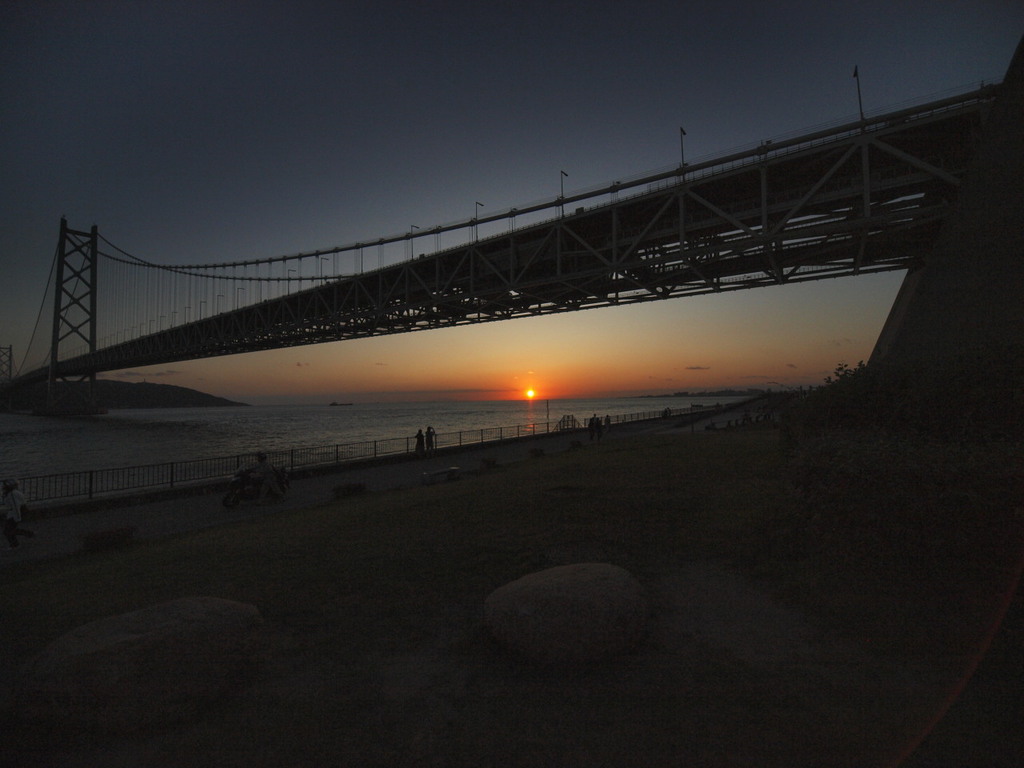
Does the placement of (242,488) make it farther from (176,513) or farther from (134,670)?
(134,670)

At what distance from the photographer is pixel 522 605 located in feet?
14.1

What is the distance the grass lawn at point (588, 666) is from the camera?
314 cm

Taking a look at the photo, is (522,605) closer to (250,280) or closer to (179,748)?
(179,748)

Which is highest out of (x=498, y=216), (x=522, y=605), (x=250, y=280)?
(x=250, y=280)

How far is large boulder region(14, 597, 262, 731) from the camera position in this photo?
3408mm

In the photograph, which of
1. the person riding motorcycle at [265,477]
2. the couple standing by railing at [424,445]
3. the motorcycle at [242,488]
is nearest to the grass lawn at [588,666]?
the motorcycle at [242,488]

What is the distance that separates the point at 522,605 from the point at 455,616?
1132 mm

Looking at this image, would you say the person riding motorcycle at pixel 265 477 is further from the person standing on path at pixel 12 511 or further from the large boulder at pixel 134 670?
the large boulder at pixel 134 670

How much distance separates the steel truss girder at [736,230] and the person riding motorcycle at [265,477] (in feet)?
71.2

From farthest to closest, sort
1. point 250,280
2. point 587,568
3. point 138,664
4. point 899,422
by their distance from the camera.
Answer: point 250,280 < point 899,422 < point 587,568 < point 138,664

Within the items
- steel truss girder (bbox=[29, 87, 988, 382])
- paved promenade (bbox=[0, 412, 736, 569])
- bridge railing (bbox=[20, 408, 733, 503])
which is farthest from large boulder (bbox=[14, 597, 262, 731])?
steel truss girder (bbox=[29, 87, 988, 382])

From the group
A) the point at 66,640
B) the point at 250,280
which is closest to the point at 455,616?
the point at 66,640

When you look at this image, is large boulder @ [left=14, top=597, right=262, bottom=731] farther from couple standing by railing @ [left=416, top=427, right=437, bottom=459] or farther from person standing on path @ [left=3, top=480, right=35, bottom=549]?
couple standing by railing @ [left=416, top=427, right=437, bottom=459]

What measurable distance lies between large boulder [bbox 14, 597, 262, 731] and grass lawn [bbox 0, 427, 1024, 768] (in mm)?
152
